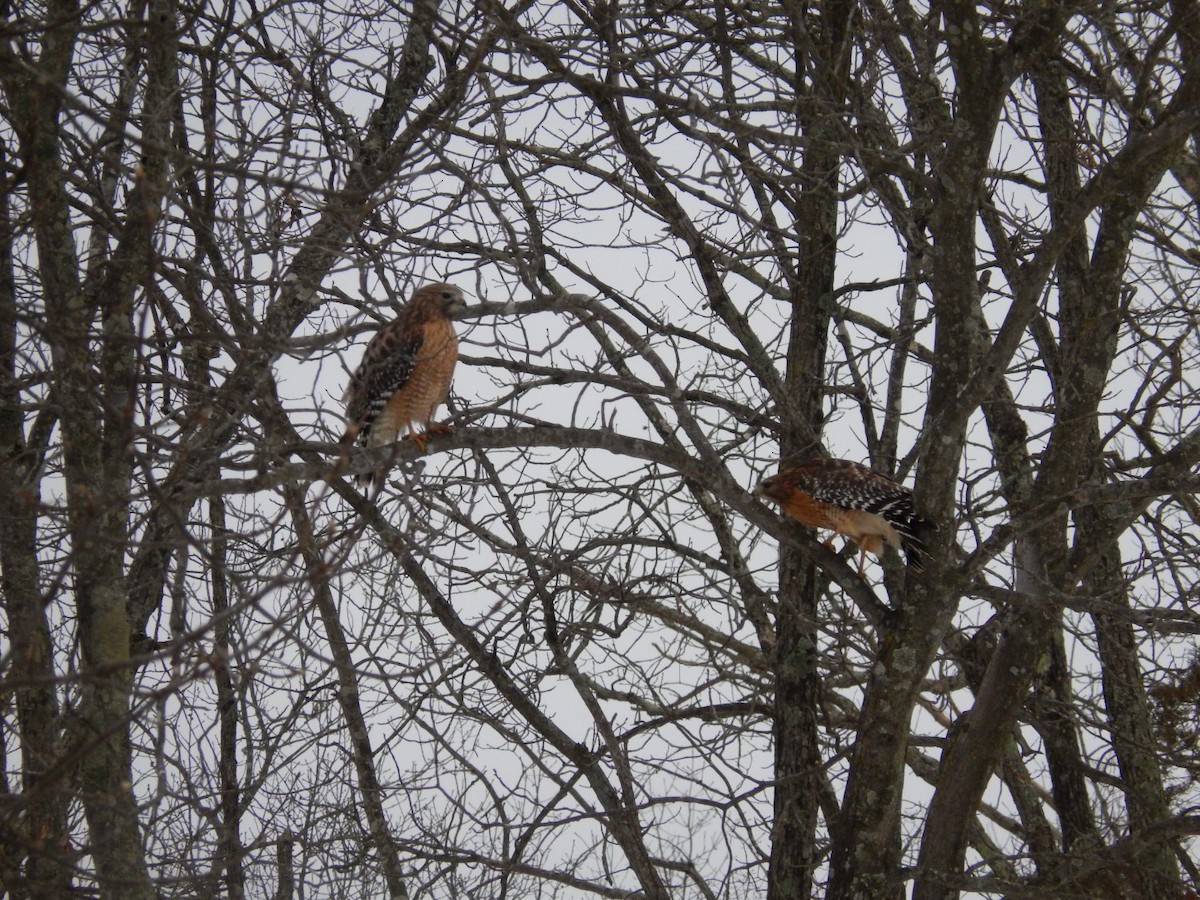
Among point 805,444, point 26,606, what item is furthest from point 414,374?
point 26,606

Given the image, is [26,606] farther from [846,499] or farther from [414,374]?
[846,499]

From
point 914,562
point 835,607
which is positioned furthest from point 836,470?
point 914,562

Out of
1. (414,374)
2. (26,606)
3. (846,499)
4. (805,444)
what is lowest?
(26,606)

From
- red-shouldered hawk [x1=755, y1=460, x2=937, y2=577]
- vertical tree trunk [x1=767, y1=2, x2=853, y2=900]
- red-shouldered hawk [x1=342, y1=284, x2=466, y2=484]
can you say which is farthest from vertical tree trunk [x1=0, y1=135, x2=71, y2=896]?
red-shouldered hawk [x1=755, y1=460, x2=937, y2=577]

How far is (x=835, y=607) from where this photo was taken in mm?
6211

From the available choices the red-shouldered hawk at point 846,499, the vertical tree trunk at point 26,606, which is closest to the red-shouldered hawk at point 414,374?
the vertical tree trunk at point 26,606

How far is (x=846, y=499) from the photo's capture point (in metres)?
6.10

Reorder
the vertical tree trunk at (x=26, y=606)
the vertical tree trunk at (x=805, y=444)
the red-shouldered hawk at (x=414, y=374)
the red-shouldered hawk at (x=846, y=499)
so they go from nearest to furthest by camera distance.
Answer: the vertical tree trunk at (x=26, y=606) → the vertical tree trunk at (x=805, y=444) → the red-shouldered hawk at (x=846, y=499) → the red-shouldered hawk at (x=414, y=374)

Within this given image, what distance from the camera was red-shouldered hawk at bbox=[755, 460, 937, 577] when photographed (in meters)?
5.48

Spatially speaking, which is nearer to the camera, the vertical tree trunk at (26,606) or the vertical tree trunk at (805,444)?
the vertical tree trunk at (26,606)

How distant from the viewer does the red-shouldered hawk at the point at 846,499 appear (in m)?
5.48

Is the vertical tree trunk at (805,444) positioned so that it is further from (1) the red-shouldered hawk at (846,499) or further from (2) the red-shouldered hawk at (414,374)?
(2) the red-shouldered hawk at (414,374)

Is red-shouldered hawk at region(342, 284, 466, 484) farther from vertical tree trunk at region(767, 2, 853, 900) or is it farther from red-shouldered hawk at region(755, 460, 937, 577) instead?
red-shouldered hawk at region(755, 460, 937, 577)

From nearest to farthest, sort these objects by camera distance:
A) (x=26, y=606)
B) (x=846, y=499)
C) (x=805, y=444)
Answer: (x=26, y=606)
(x=805, y=444)
(x=846, y=499)
